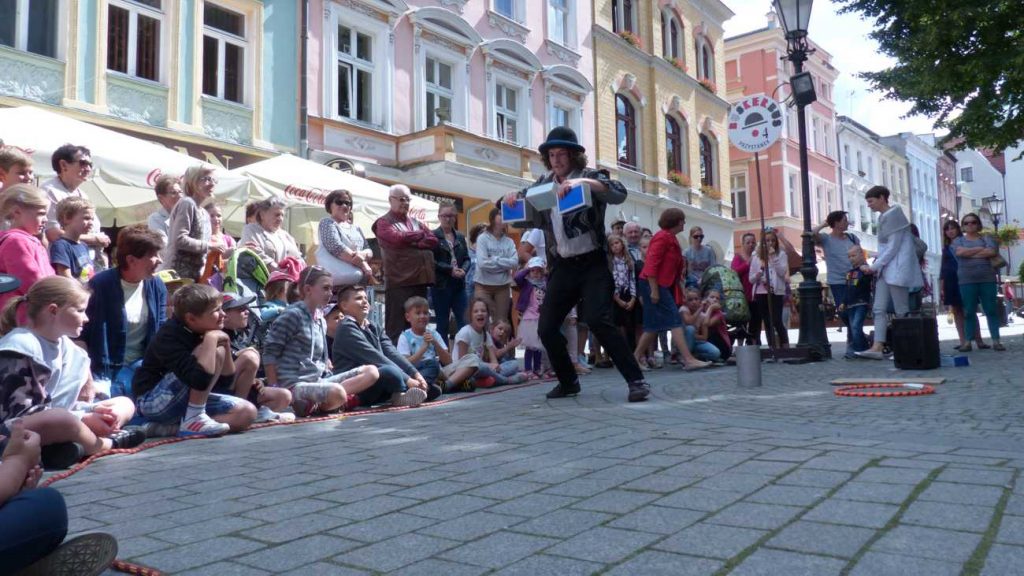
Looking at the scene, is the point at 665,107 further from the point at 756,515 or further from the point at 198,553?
the point at 198,553

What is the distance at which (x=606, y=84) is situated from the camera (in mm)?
24891

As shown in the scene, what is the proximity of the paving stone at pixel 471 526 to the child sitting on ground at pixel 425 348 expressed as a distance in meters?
4.63

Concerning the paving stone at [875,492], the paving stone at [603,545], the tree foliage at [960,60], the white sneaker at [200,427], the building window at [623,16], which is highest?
the building window at [623,16]

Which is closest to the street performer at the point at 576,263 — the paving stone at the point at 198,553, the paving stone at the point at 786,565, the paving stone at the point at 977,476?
the paving stone at the point at 977,476

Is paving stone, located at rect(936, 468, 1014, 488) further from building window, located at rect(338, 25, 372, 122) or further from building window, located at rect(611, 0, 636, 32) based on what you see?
building window, located at rect(611, 0, 636, 32)

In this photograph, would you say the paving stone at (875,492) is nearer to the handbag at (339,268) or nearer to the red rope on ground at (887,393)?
the red rope on ground at (887,393)

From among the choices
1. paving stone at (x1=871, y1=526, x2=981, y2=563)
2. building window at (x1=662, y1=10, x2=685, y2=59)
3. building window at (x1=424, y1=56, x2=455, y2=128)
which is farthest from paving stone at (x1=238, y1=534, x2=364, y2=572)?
building window at (x1=662, y1=10, x2=685, y2=59)

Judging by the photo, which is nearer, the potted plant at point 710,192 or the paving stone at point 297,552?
the paving stone at point 297,552

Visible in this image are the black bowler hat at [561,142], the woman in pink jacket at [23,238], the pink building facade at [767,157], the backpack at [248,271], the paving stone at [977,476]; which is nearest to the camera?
the paving stone at [977,476]

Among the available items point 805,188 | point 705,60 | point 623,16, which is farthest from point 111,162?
point 705,60

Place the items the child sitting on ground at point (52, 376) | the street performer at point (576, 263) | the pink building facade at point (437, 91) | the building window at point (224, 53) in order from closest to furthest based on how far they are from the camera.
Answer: the child sitting on ground at point (52, 376) → the street performer at point (576, 263) → the building window at point (224, 53) → the pink building facade at point (437, 91)

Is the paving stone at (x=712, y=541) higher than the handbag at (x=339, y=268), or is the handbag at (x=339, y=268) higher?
the handbag at (x=339, y=268)

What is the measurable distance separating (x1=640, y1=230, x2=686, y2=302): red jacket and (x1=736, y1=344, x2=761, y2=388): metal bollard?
7.07 ft

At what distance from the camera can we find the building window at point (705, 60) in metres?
30.9
